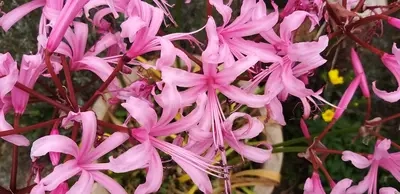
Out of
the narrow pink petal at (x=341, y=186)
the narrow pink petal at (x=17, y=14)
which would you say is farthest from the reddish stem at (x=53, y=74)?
the narrow pink petal at (x=341, y=186)

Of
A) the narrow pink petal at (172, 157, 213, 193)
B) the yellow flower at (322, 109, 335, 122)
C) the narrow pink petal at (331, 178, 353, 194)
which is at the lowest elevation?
the yellow flower at (322, 109, 335, 122)

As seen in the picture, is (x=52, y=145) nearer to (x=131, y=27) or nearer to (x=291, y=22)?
(x=131, y=27)

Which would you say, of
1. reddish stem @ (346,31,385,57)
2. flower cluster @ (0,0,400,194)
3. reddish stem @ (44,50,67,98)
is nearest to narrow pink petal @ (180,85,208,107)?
flower cluster @ (0,0,400,194)

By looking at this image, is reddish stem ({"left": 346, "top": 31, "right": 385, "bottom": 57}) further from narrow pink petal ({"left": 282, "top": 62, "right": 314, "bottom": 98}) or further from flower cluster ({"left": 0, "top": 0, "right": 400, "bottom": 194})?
narrow pink petal ({"left": 282, "top": 62, "right": 314, "bottom": 98})

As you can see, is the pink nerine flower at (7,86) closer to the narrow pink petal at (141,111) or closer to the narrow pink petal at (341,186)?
the narrow pink petal at (141,111)

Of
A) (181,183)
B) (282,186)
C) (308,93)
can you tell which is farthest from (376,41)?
(308,93)

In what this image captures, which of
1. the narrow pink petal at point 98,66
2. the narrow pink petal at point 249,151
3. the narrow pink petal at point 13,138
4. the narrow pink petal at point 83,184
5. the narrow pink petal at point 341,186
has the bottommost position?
the narrow pink petal at point 341,186

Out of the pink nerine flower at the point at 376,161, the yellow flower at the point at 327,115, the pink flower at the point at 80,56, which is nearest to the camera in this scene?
the pink flower at the point at 80,56

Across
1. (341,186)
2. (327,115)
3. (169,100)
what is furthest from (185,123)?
(327,115)
